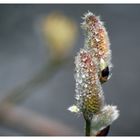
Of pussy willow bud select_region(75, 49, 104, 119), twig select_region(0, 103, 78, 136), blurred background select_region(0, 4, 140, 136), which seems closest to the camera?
pussy willow bud select_region(75, 49, 104, 119)

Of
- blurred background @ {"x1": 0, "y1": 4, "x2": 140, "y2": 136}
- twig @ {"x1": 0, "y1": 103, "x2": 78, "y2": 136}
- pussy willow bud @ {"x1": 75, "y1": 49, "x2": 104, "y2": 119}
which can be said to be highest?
blurred background @ {"x1": 0, "y1": 4, "x2": 140, "y2": 136}

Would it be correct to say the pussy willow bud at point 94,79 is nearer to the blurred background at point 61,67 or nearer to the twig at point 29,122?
the twig at point 29,122

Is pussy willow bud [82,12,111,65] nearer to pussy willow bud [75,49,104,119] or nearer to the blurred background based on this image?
pussy willow bud [75,49,104,119]

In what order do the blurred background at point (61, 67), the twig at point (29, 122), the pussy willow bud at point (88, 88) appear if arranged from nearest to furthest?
the pussy willow bud at point (88, 88) < the twig at point (29, 122) < the blurred background at point (61, 67)

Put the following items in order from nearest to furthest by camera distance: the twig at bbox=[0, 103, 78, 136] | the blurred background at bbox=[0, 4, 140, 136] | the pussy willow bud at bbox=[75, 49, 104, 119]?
the pussy willow bud at bbox=[75, 49, 104, 119] < the twig at bbox=[0, 103, 78, 136] < the blurred background at bbox=[0, 4, 140, 136]

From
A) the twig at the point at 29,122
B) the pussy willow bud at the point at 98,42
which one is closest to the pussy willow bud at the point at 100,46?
the pussy willow bud at the point at 98,42

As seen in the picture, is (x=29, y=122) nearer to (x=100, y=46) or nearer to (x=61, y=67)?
(x=61, y=67)

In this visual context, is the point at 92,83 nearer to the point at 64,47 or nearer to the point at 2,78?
the point at 64,47

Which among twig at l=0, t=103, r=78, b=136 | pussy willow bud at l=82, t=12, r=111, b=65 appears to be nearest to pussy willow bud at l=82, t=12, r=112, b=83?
pussy willow bud at l=82, t=12, r=111, b=65
